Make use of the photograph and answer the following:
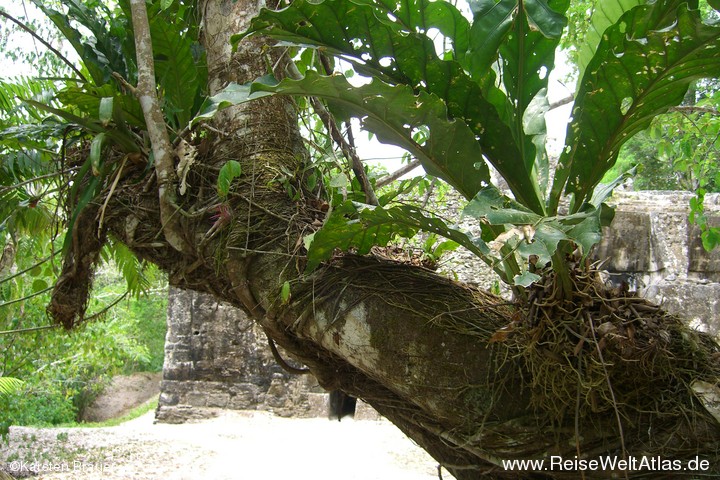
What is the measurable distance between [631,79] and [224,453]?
198 inches

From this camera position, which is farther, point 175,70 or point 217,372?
point 217,372

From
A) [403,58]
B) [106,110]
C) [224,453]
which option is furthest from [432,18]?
[224,453]

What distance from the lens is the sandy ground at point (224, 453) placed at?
4.45 meters

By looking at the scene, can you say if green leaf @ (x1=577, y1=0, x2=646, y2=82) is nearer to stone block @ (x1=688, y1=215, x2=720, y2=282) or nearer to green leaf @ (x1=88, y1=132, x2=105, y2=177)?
green leaf @ (x1=88, y1=132, x2=105, y2=177)

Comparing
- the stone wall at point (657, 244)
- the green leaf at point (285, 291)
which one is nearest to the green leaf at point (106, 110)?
the green leaf at point (285, 291)

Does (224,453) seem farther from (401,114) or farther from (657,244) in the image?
(657,244)

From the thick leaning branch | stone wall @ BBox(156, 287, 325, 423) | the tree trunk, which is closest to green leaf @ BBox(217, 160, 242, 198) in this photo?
the tree trunk

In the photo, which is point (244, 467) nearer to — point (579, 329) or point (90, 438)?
point (90, 438)

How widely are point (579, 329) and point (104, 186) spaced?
4.66 feet

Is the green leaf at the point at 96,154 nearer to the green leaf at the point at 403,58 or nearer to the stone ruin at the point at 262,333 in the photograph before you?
the green leaf at the point at 403,58

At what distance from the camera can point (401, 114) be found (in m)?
1.19

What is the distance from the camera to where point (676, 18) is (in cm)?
102

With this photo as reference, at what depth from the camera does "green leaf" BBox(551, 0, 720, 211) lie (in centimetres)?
103

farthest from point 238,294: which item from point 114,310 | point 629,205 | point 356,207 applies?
point 114,310
